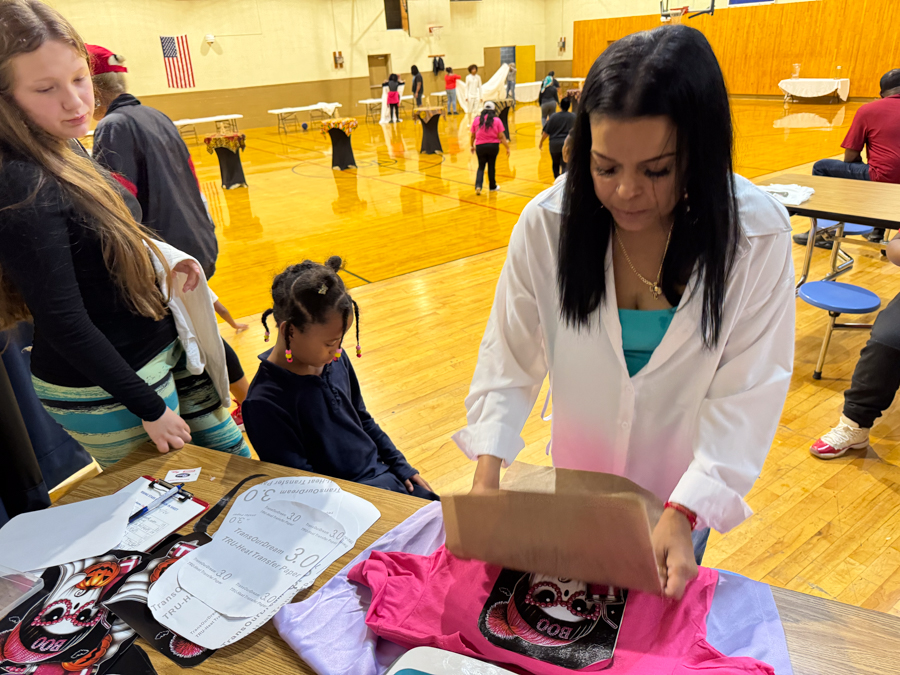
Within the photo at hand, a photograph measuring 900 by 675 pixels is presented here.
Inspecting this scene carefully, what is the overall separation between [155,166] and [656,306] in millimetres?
2391

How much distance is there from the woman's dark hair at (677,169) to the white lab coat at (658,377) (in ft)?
0.10

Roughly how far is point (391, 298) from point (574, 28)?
64.4 feet

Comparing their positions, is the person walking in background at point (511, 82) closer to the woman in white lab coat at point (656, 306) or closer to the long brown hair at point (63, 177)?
the long brown hair at point (63, 177)

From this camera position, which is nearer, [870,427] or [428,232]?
[870,427]

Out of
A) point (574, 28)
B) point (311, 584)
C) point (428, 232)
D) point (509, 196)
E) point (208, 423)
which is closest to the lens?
point (311, 584)

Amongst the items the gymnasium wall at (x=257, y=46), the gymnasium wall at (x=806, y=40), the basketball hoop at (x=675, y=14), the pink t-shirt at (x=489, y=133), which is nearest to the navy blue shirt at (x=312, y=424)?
the pink t-shirt at (x=489, y=133)

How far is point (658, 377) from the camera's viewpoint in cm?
111

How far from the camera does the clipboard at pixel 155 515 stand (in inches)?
47.1

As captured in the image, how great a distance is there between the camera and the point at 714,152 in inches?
34.6

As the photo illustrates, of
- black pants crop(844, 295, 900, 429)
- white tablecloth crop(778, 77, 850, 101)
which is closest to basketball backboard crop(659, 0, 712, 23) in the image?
white tablecloth crop(778, 77, 850, 101)

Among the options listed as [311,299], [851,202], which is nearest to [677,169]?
[311,299]

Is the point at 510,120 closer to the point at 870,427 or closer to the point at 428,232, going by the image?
the point at 428,232

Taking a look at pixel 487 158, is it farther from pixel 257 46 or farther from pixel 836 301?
pixel 257 46

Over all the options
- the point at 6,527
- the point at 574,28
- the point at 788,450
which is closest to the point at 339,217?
the point at 788,450
